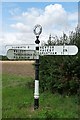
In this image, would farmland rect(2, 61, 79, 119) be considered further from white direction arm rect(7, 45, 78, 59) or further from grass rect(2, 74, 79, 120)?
white direction arm rect(7, 45, 78, 59)

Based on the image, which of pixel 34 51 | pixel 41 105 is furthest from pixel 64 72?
pixel 34 51

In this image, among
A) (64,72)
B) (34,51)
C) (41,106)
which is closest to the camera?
(34,51)

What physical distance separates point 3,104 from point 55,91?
184 cm

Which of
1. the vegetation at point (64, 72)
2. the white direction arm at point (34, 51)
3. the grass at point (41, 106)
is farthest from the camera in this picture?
the vegetation at point (64, 72)

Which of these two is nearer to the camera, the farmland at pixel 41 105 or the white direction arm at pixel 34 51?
the farmland at pixel 41 105

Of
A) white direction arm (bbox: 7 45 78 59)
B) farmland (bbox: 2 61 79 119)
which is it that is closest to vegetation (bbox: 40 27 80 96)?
farmland (bbox: 2 61 79 119)

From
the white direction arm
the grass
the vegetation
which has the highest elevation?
the white direction arm

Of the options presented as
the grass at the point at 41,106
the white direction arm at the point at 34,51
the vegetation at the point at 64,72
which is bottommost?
the grass at the point at 41,106

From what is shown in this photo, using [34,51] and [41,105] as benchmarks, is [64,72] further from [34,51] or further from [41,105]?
[34,51]

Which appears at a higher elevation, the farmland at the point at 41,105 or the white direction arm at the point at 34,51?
the white direction arm at the point at 34,51

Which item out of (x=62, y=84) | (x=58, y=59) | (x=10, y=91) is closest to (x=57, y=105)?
(x=62, y=84)

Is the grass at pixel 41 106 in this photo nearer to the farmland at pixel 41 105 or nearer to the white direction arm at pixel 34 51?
the farmland at pixel 41 105

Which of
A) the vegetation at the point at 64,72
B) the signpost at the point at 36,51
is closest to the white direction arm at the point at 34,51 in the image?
the signpost at the point at 36,51

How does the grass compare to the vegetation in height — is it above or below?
below
